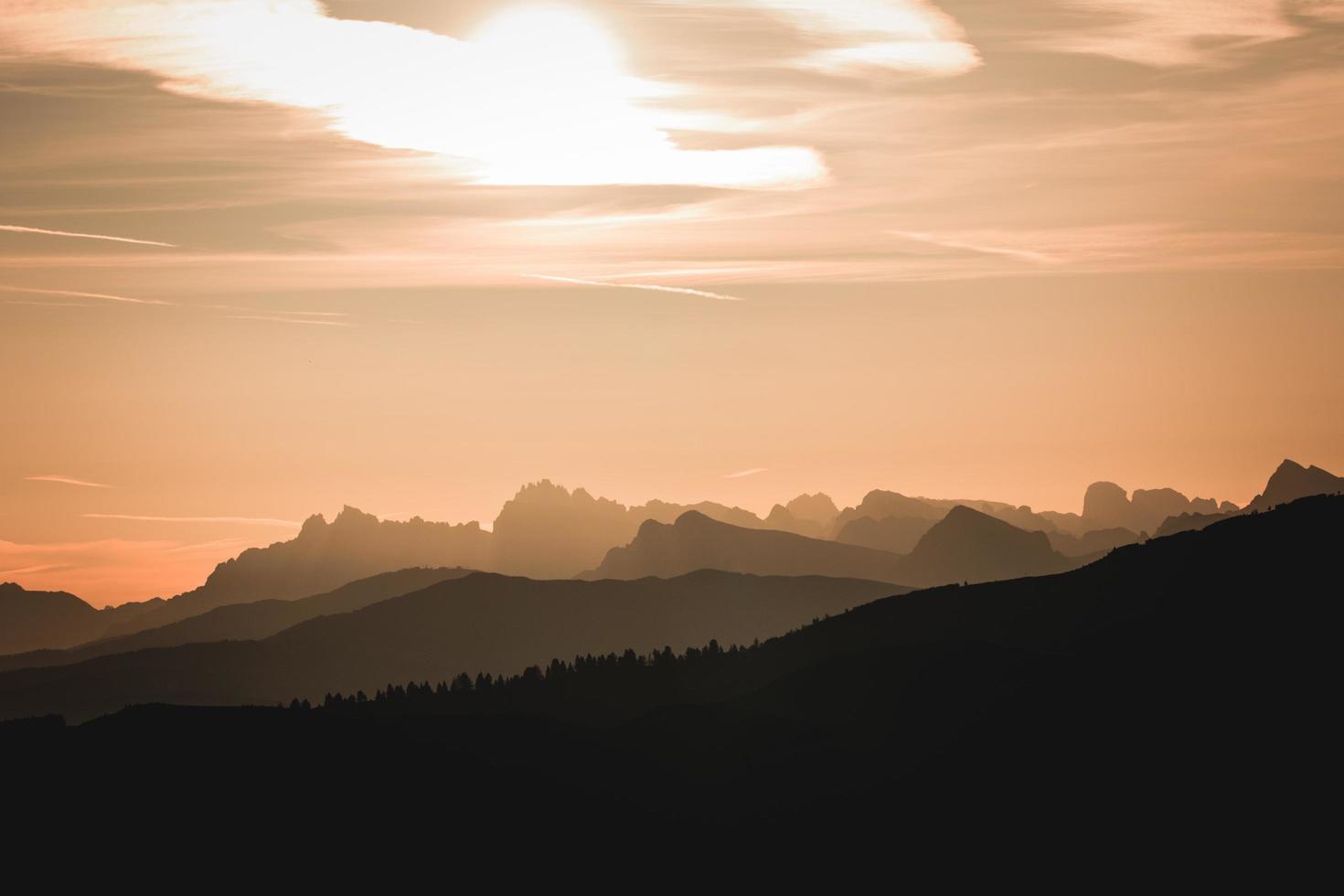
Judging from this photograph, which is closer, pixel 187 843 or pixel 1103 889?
pixel 1103 889

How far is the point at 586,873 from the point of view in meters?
197

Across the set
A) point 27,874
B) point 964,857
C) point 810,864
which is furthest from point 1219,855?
point 27,874

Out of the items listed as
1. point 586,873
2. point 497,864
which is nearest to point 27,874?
point 497,864

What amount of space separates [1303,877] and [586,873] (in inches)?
3624

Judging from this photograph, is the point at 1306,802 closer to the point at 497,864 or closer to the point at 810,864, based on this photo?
the point at 810,864

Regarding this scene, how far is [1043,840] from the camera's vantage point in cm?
19950

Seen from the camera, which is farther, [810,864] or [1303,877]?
[810,864]

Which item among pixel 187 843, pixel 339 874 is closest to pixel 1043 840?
pixel 339 874

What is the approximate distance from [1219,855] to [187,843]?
139 meters

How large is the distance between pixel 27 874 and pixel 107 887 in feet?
47.2

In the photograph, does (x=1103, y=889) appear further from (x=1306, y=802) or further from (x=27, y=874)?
(x=27, y=874)

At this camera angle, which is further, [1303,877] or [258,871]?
[258,871]

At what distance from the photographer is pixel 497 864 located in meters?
195

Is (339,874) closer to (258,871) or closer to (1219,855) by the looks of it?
(258,871)
